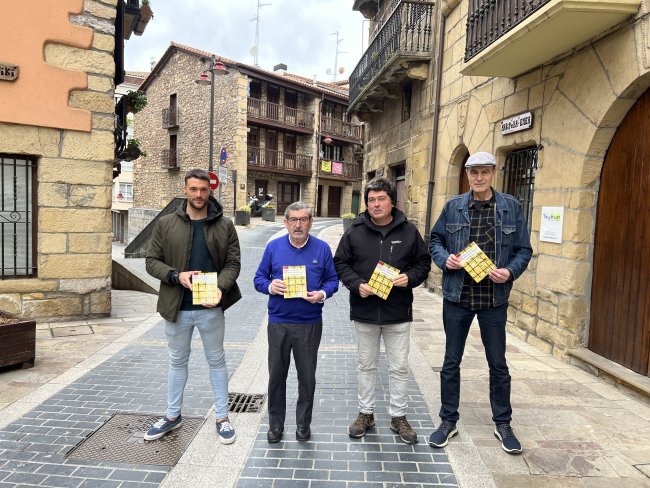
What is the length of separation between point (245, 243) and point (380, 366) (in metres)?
10.7

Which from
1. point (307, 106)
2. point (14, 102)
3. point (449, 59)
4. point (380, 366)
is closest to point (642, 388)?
point (380, 366)

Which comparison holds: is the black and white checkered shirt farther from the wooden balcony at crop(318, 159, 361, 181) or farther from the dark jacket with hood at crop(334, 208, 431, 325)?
the wooden balcony at crop(318, 159, 361, 181)

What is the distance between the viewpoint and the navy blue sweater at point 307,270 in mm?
3146

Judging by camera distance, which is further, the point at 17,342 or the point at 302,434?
the point at 17,342

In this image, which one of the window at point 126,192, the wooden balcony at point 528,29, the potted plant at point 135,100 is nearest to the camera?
the wooden balcony at point 528,29

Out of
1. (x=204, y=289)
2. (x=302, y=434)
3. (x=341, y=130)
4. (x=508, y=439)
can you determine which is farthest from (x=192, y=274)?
(x=341, y=130)

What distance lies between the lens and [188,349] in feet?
10.9

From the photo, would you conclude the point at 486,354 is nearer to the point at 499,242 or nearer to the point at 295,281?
the point at 499,242

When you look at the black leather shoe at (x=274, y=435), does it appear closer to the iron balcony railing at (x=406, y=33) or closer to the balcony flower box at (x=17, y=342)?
the balcony flower box at (x=17, y=342)

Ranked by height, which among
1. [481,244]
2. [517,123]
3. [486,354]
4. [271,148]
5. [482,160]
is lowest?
[486,354]

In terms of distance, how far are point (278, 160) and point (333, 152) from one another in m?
5.57

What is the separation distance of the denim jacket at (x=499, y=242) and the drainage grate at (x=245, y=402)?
70.5 inches

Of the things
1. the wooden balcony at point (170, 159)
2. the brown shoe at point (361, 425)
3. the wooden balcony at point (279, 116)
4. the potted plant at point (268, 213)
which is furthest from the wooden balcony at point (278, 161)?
the brown shoe at point (361, 425)

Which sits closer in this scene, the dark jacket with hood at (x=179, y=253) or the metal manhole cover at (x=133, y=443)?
the metal manhole cover at (x=133, y=443)
